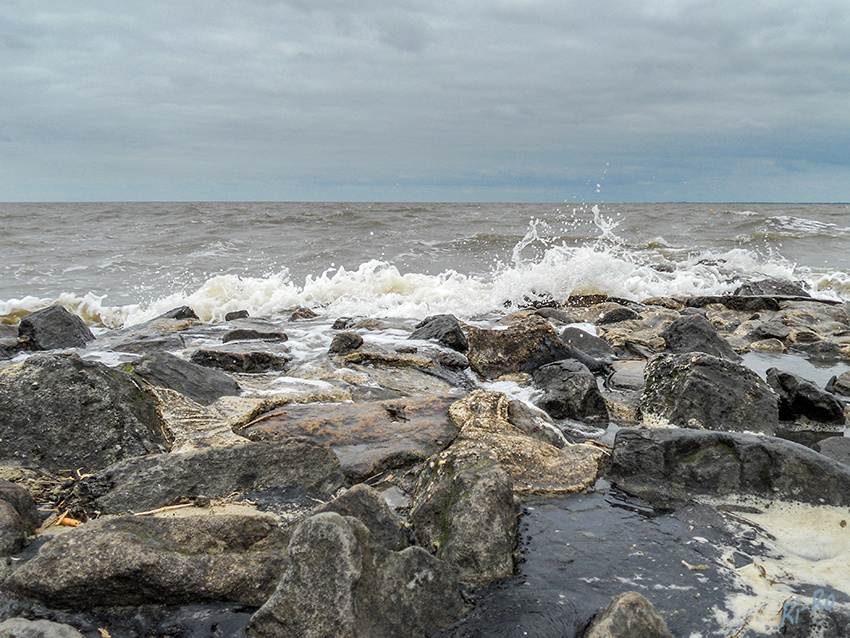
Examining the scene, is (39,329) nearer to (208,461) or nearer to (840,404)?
(208,461)

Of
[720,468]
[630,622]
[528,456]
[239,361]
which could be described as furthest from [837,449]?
[239,361]

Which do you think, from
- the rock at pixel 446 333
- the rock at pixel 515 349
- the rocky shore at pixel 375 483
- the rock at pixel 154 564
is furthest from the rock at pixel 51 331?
the rock at pixel 154 564

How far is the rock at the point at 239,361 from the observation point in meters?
5.82

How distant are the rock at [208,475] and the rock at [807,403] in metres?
3.57

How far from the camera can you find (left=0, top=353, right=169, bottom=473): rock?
310cm

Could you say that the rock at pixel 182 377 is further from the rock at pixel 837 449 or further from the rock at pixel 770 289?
the rock at pixel 770 289

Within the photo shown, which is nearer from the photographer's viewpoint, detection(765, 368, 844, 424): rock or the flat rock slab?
the flat rock slab

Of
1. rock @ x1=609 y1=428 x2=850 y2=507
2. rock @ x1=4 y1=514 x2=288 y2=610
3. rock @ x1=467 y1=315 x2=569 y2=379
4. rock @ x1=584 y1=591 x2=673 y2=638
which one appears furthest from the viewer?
rock @ x1=467 y1=315 x2=569 y2=379

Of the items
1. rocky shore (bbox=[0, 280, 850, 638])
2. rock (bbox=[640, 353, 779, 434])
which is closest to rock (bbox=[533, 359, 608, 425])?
rocky shore (bbox=[0, 280, 850, 638])

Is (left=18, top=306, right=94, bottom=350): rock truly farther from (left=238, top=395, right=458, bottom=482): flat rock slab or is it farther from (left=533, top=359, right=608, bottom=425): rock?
(left=533, top=359, right=608, bottom=425): rock

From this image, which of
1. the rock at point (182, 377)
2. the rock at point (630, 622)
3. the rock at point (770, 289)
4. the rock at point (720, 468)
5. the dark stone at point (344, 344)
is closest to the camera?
the rock at point (630, 622)

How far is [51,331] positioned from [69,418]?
5249mm

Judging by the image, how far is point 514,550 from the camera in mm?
2529

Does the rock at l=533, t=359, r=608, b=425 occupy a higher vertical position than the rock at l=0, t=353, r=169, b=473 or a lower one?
lower
